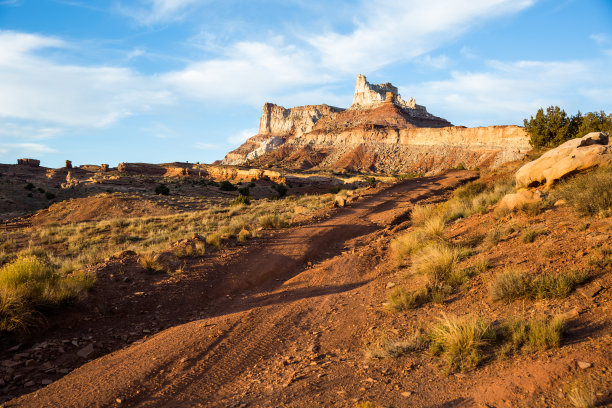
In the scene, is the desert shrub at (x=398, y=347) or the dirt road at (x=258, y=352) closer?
the dirt road at (x=258, y=352)

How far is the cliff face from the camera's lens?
77000 mm

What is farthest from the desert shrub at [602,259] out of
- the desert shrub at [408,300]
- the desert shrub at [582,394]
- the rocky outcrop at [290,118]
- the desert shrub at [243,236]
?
the rocky outcrop at [290,118]

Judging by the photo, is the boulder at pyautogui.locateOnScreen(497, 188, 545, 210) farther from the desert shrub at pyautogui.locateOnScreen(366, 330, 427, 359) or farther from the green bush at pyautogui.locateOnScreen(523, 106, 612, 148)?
the green bush at pyautogui.locateOnScreen(523, 106, 612, 148)

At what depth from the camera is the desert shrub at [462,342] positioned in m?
3.75

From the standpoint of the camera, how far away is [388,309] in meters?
5.66

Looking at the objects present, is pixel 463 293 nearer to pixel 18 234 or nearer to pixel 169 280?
pixel 169 280

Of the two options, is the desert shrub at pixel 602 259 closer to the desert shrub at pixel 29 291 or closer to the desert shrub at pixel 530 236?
the desert shrub at pixel 530 236

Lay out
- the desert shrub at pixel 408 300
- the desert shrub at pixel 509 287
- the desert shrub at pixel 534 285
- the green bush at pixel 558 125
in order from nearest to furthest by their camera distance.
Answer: the desert shrub at pixel 534 285
the desert shrub at pixel 509 287
the desert shrub at pixel 408 300
the green bush at pixel 558 125

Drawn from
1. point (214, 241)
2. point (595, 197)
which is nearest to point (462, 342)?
point (595, 197)

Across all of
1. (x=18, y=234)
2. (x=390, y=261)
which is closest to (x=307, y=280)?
(x=390, y=261)

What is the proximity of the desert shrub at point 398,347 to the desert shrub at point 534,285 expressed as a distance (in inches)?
60.5

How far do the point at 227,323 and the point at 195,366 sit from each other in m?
1.41

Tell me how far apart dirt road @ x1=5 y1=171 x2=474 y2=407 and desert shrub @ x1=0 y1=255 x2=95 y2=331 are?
173 centimetres

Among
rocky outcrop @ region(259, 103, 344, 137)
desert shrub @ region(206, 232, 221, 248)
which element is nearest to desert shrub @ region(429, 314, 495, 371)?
desert shrub @ region(206, 232, 221, 248)
